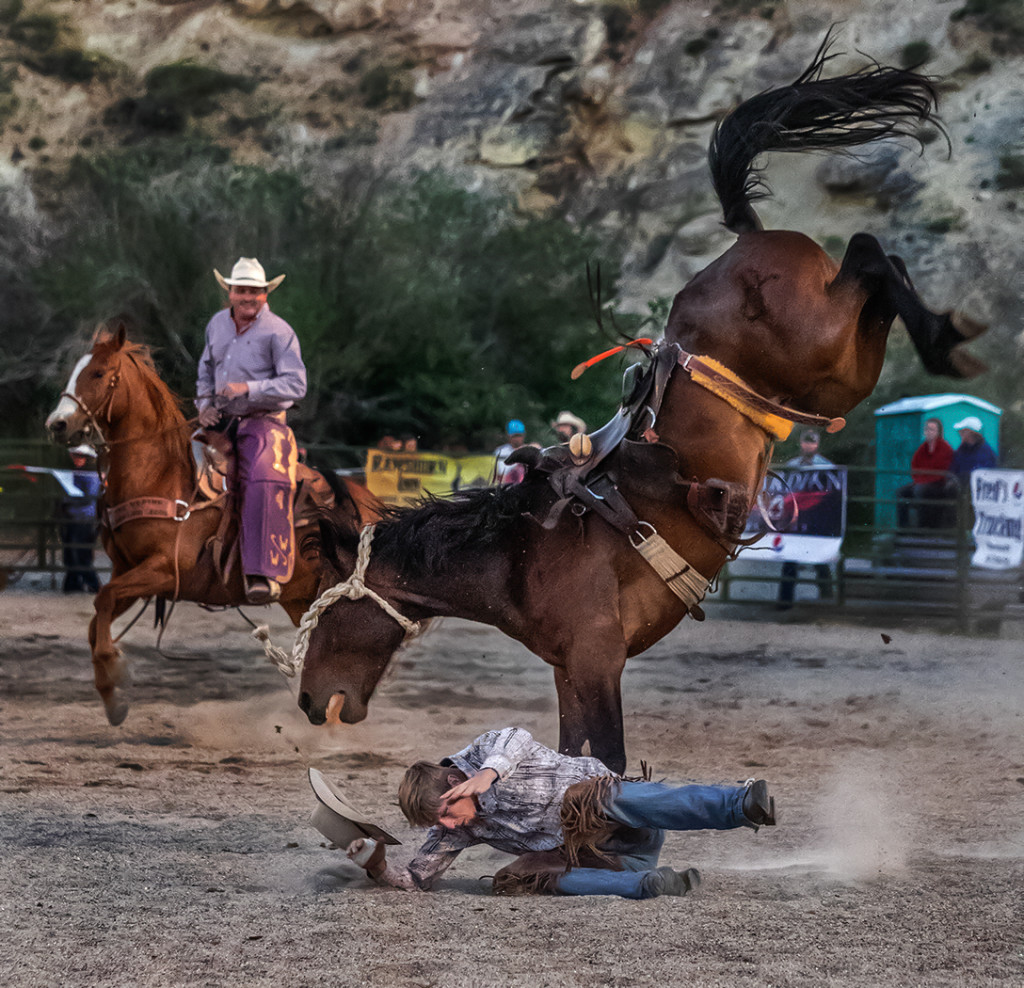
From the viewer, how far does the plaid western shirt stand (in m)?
3.43

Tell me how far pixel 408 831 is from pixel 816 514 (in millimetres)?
7588

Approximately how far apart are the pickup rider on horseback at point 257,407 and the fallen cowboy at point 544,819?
2.74m

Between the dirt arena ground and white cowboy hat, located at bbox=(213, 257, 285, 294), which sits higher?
white cowboy hat, located at bbox=(213, 257, 285, 294)

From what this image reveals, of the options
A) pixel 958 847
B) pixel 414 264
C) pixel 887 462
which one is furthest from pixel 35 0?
pixel 958 847

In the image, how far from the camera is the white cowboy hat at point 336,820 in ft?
11.2

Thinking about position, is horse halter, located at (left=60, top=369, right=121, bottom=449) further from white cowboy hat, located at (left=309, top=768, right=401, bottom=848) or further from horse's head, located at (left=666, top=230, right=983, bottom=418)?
horse's head, located at (left=666, top=230, right=983, bottom=418)

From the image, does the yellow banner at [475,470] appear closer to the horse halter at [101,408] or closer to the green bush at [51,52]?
the horse halter at [101,408]

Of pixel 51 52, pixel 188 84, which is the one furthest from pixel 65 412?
pixel 51 52

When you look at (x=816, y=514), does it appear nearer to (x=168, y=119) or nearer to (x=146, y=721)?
(x=146, y=721)

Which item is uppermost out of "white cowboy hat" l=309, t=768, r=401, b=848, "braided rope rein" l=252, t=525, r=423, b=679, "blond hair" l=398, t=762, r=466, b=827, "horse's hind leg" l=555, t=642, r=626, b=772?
"braided rope rein" l=252, t=525, r=423, b=679

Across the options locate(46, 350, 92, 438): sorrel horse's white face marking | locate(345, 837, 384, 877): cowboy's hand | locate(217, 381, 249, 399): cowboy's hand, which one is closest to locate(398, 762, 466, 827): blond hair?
locate(345, 837, 384, 877): cowboy's hand

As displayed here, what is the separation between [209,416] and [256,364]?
1.20 feet

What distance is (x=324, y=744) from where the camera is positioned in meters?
6.21

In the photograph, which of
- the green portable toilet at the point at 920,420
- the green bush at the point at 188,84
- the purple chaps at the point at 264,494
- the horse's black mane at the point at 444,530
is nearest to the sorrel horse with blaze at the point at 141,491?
the purple chaps at the point at 264,494
